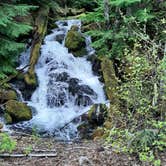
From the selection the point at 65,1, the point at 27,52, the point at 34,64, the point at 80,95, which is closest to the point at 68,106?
the point at 80,95

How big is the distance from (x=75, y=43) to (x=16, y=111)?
4.94m

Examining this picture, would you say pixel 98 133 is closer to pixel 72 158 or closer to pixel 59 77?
pixel 72 158

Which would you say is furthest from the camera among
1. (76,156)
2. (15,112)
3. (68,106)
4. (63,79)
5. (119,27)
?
(119,27)

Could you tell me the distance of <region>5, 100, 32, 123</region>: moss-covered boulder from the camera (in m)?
11.3

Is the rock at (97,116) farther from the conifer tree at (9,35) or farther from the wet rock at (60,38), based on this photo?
the wet rock at (60,38)

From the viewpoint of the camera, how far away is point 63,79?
43.5 ft

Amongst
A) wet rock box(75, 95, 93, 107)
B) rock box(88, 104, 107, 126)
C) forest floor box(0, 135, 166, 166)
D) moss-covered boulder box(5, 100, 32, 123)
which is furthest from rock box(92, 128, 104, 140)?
forest floor box(0, 135, 166, 166)

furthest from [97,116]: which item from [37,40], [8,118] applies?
[37,40]

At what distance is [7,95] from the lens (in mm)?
12023

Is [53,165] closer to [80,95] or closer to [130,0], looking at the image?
[80,95]

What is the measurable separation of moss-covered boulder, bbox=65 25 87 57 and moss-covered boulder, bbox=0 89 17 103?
3748mm

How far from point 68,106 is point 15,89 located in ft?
6.49

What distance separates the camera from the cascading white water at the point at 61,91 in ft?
37.9

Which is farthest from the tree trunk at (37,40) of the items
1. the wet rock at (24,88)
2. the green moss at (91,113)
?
the green moss at (91,113)
